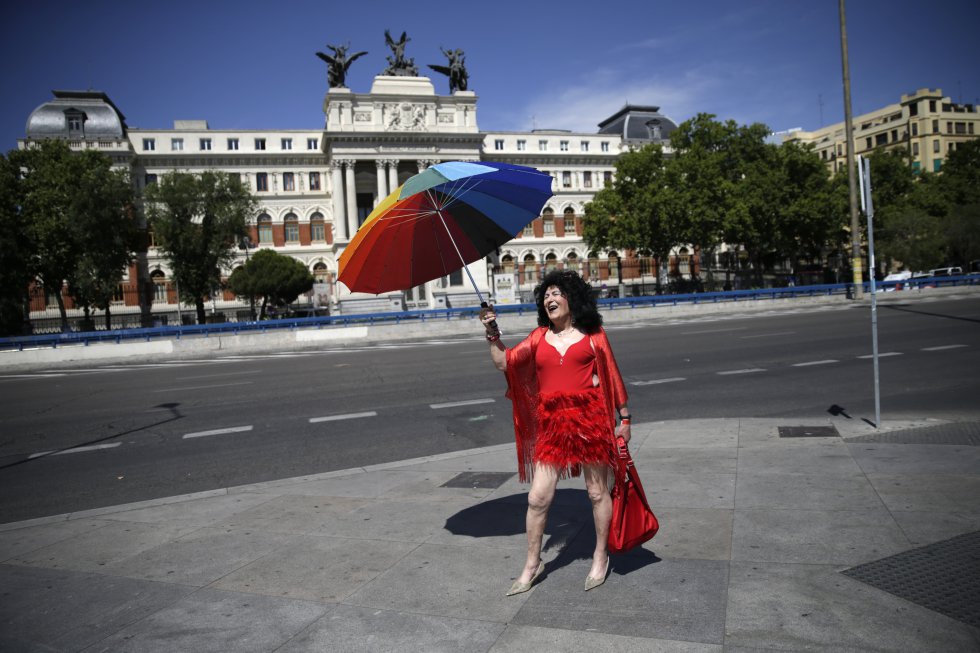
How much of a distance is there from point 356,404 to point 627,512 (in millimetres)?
8394

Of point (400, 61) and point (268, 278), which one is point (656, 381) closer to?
point (268, 278)

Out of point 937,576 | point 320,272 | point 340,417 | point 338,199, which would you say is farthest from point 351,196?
point 937,576

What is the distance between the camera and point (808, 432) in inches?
300

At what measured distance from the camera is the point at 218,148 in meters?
67.4

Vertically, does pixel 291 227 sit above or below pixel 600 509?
above

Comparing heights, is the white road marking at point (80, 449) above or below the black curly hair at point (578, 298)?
below

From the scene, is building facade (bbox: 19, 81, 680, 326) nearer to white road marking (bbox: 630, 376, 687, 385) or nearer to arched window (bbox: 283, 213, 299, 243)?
arched window (bbox: 283, 213, 299, 243)

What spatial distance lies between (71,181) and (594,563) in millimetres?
54257

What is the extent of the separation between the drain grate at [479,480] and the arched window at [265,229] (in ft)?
212

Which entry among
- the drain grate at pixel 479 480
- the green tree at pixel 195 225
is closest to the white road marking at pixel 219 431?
the drain grate at pixel 479 480

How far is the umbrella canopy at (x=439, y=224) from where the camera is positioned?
4.33 metres

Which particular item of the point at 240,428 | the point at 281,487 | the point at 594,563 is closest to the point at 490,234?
the point at 594,563

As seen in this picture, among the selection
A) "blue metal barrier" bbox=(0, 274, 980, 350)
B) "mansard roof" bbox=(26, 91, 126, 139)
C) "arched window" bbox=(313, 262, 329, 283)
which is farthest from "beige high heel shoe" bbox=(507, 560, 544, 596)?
"mansard roof" bbox=(26, 91, 126, 139)

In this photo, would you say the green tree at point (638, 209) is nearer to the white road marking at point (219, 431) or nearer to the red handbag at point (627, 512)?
the white road marking at point (219, 431)
